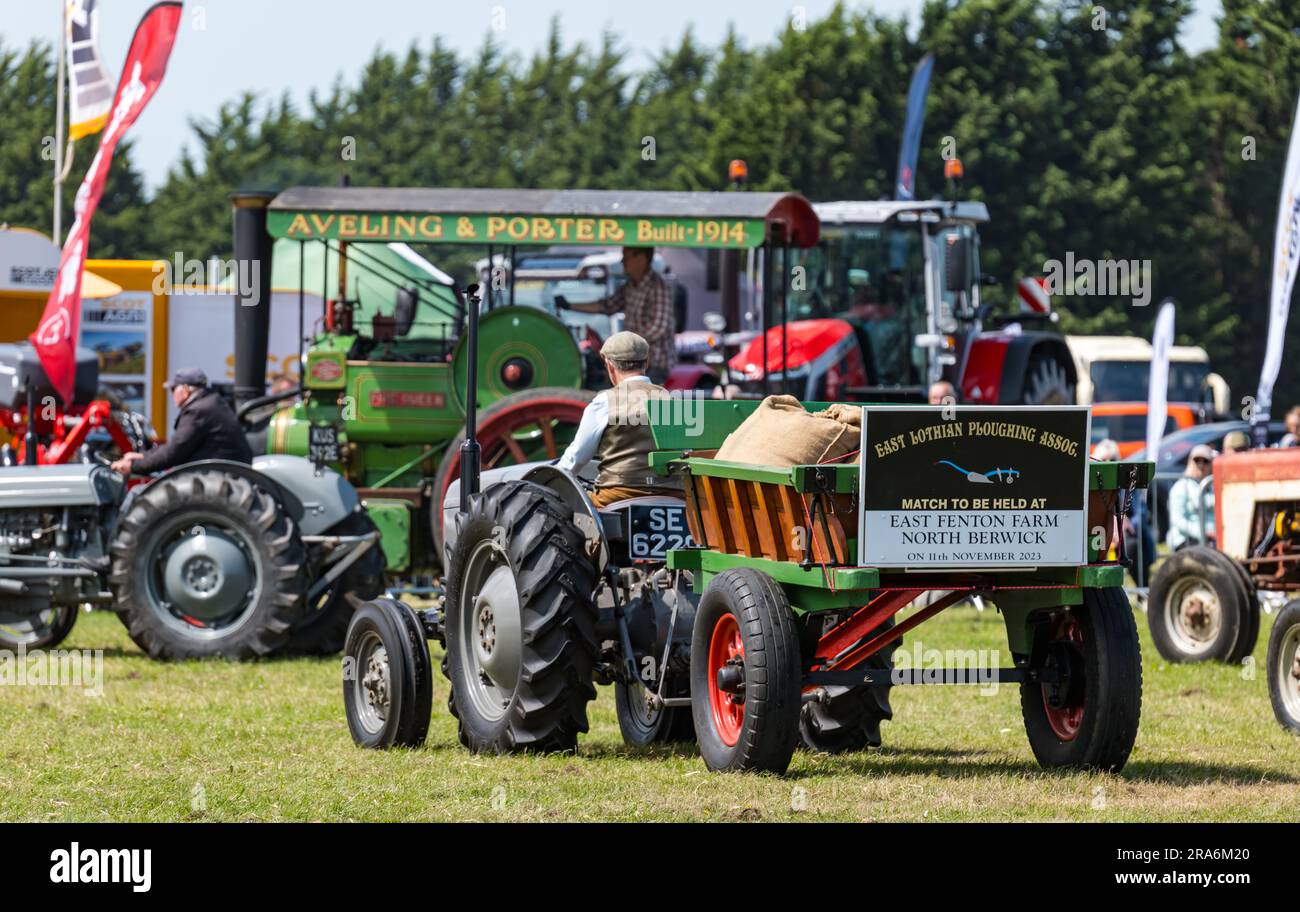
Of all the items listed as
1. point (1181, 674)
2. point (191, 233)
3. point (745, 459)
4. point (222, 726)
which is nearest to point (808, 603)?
point (745, 459)

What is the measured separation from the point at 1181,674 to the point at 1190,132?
36837mm

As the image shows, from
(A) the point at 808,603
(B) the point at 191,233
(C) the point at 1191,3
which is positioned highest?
(C) the point at 1191,3

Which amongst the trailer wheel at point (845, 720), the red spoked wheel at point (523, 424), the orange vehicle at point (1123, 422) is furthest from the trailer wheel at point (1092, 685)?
the orange vehicle at point (1123, 422)

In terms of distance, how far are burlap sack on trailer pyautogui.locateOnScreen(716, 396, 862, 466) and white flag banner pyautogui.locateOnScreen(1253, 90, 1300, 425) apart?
8133 millimetres

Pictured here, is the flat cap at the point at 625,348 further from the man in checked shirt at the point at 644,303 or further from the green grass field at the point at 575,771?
the man in checked shirt at the point at 644,303

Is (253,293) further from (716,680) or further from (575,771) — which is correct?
(716,680)

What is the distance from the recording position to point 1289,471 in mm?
11617

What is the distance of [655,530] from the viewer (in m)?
8.18

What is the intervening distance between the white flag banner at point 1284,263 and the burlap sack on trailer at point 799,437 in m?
8.13

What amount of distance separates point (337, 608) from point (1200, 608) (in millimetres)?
5066

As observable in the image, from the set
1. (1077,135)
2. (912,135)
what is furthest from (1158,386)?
(1077,135)

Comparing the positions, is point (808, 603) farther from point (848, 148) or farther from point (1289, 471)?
point (848, 148)

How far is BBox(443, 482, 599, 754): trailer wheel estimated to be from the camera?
7.85 metres

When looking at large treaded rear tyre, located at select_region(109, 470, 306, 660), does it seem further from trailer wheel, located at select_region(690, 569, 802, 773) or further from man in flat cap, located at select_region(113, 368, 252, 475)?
trailer wheel, located at select_region(690, 569, 802, 773)
